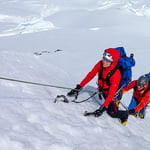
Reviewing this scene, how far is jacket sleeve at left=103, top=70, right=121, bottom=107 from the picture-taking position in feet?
15.9

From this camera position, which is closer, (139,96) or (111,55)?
(111,55)

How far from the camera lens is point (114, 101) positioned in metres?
5.41

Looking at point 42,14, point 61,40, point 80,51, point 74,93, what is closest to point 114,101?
point 74,93

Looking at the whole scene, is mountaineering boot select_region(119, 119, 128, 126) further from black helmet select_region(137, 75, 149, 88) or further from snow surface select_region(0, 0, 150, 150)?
black helmet select_region(137, 75, 149, 88)

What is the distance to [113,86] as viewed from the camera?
4.88m

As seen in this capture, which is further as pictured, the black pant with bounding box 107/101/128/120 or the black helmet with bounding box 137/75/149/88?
the black helmet with bounding box 137/75/149/88

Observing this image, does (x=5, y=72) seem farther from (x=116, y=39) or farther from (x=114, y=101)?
(x=116, y=39)

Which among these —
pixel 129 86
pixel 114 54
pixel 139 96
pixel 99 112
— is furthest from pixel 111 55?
pixel 139 96

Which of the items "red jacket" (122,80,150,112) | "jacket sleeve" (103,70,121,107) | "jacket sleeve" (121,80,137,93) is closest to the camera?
"jacket sleeve" (103,70,121,107)

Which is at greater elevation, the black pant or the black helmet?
the black helmet

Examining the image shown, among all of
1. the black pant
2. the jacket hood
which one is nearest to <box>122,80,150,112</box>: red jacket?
the black pant

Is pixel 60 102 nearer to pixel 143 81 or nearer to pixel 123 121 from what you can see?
pixel 123 121

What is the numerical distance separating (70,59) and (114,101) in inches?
225

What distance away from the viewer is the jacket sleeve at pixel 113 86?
4.84 meters
